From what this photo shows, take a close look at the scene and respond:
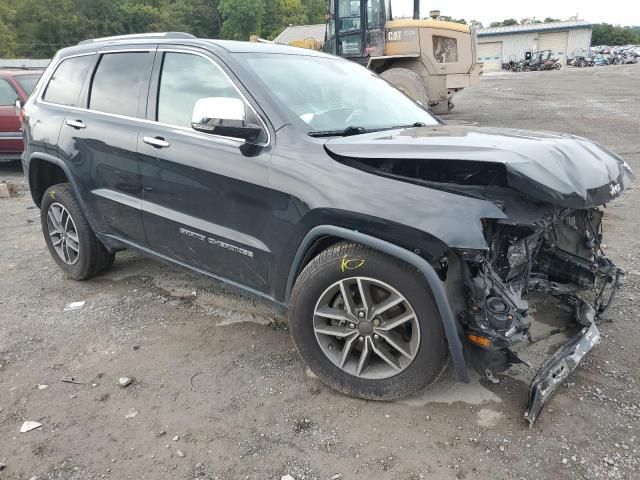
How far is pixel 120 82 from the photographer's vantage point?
383 centimetres

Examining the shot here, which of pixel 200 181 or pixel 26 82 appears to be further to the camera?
pixel 26 82

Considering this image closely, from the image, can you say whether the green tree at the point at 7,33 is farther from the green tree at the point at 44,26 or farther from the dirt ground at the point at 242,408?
the dirt ground at the point at 242,408

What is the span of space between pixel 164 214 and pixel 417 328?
1.86 metres

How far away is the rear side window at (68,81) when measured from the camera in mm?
4168

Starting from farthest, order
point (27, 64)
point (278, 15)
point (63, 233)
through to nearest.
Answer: point (278, 15), point (27, 64), point (63, 233)

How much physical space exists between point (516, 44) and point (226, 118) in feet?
212

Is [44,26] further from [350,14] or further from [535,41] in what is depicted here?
[350,14]

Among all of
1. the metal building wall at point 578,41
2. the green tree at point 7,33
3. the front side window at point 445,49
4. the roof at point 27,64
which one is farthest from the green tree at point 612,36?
the roof at point 27,64

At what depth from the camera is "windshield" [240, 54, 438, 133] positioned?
312cm

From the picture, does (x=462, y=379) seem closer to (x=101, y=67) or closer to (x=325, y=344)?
(x=325, y=344)

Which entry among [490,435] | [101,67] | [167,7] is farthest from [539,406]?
[167,7]

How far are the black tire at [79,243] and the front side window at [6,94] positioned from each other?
538 centimetres

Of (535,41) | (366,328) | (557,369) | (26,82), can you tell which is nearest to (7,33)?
(535,41)

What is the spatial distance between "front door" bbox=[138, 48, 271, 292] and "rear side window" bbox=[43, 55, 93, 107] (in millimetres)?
997
